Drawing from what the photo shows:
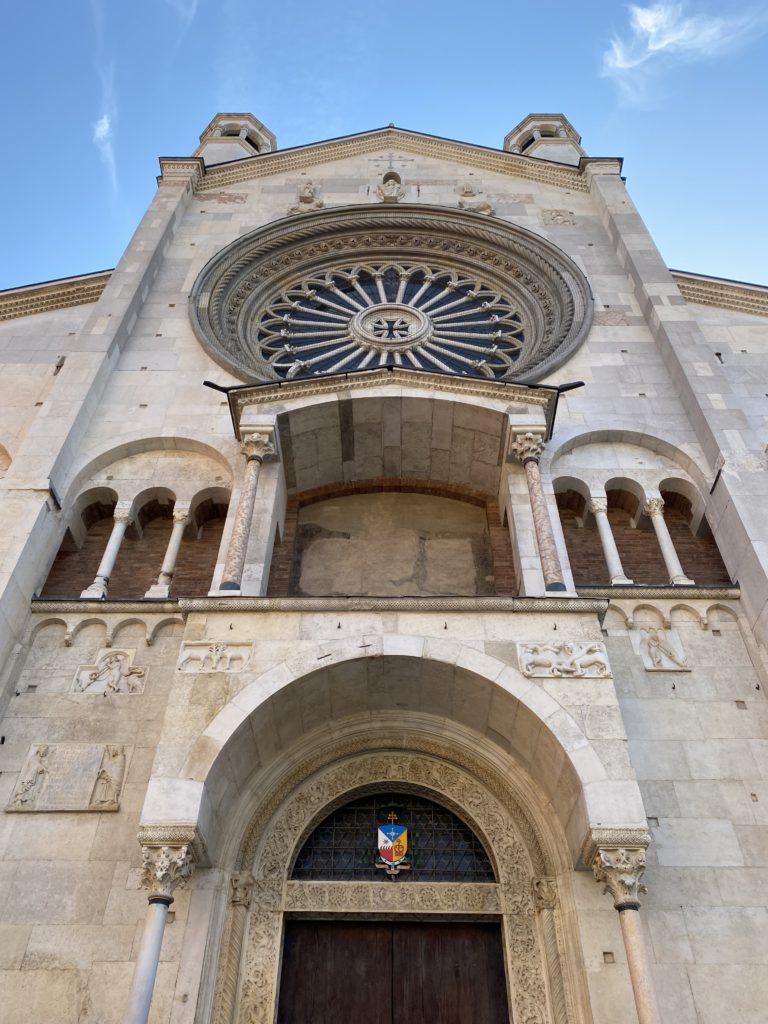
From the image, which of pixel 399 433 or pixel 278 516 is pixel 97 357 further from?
pixel 399 433

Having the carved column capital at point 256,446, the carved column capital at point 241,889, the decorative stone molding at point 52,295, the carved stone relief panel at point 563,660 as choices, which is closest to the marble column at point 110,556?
the carved column capital at point 256,446

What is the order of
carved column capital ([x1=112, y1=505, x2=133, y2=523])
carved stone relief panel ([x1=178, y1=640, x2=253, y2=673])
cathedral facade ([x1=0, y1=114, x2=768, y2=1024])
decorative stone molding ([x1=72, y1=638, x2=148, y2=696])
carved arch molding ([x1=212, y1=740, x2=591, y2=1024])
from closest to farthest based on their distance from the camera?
cathedral facade ([x1=0, y1=114, x2=768, y2=1024])
carved arch molding ([x1=212, y1=740, x2=591, y2=1024])
carved stone relief panel ([x1=178, y1=640, x2=253, y2=673])
decorative stone molding ([x1=72, y1=638, x2=148, y2=696])
carved column capital ([x1=112, y1=505, x2=133, y2=523])

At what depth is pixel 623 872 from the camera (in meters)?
6.91

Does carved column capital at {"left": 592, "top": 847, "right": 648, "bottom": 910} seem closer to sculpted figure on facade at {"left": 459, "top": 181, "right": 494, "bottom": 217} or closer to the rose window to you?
the rose window

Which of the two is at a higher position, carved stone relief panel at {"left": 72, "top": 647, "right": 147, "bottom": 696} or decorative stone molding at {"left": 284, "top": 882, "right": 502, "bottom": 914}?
carved stone relief panel at {"left": 72, "top": 647, "right": 147, "bottom": 696}

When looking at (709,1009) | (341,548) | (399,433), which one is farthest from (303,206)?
(709,1009)

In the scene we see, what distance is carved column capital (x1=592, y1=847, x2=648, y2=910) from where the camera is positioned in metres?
6.86

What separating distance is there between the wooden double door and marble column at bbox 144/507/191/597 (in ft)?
13.4

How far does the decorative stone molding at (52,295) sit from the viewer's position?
1462 centimetres

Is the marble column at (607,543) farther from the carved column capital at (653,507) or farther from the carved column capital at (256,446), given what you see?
the carved column capital at (256,446)

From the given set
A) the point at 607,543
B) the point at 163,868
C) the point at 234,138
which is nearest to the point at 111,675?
the point at 163,868

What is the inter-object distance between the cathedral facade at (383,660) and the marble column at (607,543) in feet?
0.17

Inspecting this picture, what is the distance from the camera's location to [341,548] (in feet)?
38.4

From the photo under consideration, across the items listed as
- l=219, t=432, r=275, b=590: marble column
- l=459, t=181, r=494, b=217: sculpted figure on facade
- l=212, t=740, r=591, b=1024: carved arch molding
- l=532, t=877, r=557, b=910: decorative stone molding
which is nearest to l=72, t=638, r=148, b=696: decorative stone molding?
l=219, t=432, r=275, b=590: marble column
